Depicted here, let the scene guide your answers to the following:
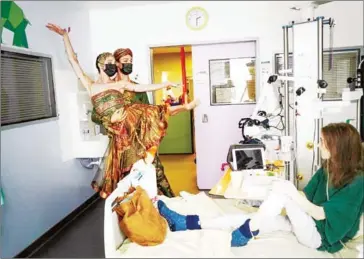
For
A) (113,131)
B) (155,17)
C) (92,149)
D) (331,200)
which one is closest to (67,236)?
(92,149)

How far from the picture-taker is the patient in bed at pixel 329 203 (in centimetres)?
108

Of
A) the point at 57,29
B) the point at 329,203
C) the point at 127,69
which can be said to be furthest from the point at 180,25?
the point at 329,203

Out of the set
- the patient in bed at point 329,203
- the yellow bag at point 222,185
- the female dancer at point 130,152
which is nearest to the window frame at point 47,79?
the female dancer at point 130,152

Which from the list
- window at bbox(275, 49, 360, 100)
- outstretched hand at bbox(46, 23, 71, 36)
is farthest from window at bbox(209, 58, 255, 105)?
outstretched hand at bbox(46, 23, 71, 36)

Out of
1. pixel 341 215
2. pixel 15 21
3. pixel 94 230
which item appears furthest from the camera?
pixel 94 230

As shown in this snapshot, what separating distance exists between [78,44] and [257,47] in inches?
35.6

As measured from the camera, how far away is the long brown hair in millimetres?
1089

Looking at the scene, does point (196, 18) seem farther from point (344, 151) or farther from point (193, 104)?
point (344, 151)

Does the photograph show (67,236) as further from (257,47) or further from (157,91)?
(257,47)

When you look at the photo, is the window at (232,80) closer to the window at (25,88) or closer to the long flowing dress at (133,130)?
the long flowing dress at (133,130)

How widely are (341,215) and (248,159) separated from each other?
0.54 m

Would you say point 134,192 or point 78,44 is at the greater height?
point 78,44

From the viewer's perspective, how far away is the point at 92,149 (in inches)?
69.7

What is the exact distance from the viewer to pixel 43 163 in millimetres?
1721
